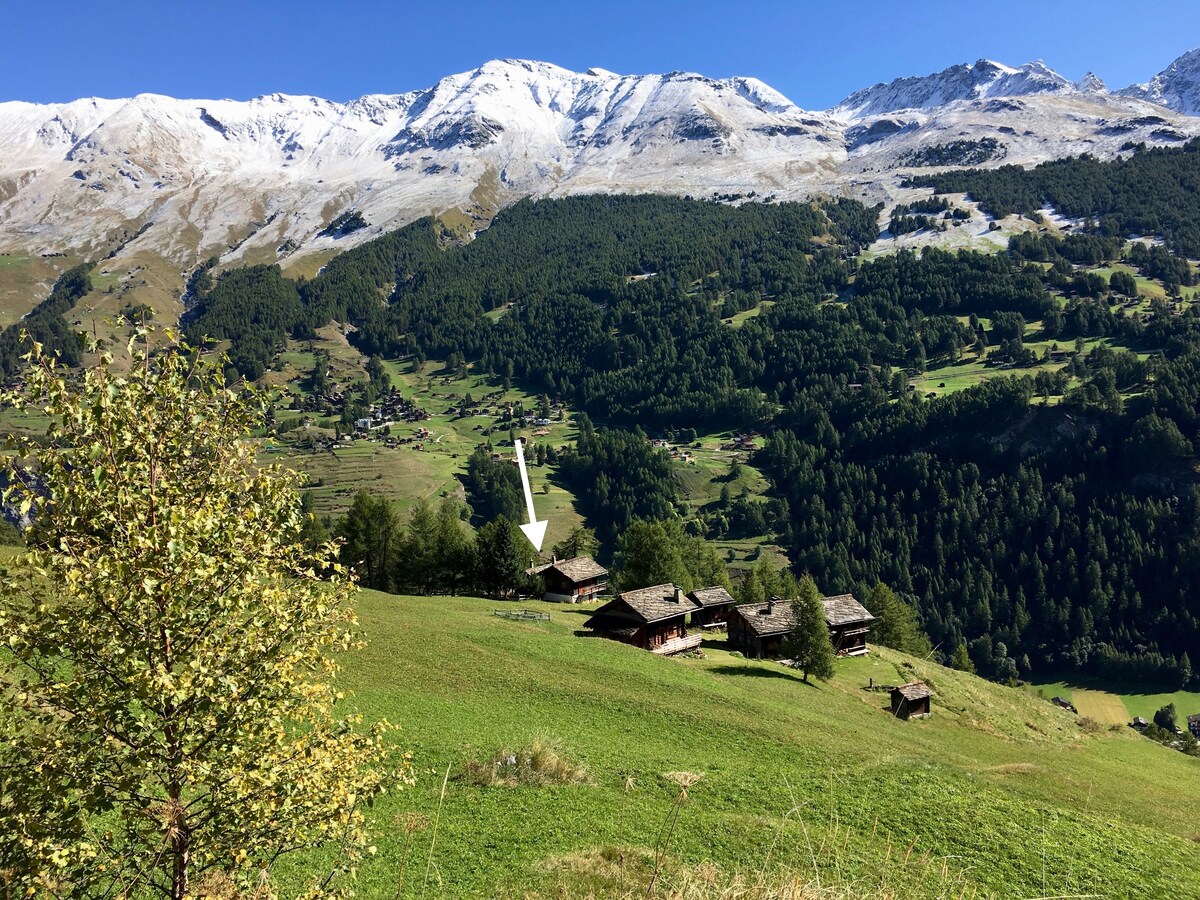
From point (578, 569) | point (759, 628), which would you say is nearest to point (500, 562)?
point (578, 569)

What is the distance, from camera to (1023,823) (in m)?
24.6

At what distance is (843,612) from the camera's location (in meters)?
75.6

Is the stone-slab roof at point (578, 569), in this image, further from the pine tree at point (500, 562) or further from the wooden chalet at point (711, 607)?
the wooden chalet at point (711, 607)

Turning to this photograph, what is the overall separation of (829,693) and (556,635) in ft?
74.4

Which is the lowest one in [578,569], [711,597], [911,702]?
[911,702]

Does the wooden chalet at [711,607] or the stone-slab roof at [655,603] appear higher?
the stone-slab roof at [655,603]

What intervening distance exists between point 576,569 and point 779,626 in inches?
1027

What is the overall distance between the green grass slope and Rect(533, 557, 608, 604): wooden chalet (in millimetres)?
19949

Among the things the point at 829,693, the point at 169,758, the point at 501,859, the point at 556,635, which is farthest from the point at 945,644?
the point at 169,758

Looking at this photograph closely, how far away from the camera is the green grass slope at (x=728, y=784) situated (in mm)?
19016

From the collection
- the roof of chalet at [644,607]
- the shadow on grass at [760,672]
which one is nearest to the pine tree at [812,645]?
the shadow on grass at [760,672]

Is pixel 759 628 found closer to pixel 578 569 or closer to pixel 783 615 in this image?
pixel 783 615

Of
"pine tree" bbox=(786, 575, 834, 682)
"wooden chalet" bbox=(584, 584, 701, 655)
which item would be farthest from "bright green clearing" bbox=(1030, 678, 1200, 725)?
"wooden chalet" bbox=(584, 584, 701, 655)

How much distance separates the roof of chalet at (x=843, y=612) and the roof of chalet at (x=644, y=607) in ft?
52.6
